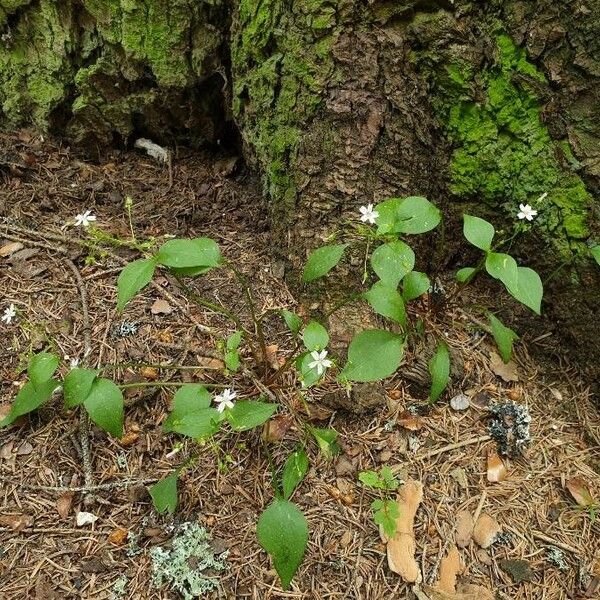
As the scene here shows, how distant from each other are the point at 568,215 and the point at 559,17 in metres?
0.69

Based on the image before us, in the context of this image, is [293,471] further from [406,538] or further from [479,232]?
[479,232]

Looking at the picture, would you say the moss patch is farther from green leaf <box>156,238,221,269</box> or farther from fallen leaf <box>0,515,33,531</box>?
fallen leaf <box>0,515,33,531</box>

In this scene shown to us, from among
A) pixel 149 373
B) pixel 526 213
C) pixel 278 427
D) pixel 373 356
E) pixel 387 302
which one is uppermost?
pixel 526 213

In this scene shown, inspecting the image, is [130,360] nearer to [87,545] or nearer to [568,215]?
[87,545]

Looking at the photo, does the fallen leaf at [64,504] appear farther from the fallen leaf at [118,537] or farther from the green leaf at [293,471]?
the green leaf at [293,471]

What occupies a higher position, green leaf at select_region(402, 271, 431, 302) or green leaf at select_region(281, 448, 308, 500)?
green leaf at select_region(402, 271, 431, 302)

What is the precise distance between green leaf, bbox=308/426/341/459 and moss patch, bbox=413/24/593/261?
112 cm

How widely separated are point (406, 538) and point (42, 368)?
1324mm

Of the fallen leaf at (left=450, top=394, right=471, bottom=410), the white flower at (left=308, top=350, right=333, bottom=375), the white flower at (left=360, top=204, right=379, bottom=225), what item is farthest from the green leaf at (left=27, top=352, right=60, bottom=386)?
the fallen leaf at (left=450, top=394, right=471, bottom=410)

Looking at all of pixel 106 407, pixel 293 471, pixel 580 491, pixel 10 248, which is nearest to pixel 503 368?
pixel 580 491

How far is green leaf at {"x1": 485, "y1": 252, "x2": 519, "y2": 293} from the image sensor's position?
199 centimetres

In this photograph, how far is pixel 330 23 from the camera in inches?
85.1

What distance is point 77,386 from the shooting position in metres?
1.92

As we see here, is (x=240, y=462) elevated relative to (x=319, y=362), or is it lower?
lower
